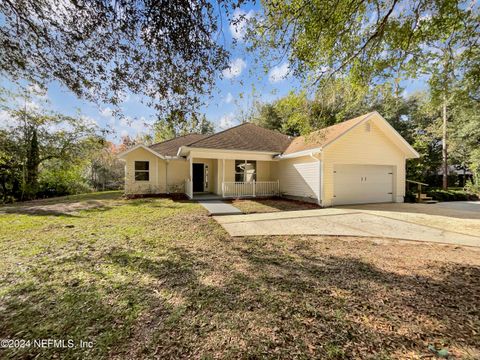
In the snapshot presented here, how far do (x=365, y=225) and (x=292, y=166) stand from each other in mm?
6180

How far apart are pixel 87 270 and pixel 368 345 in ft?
13.4

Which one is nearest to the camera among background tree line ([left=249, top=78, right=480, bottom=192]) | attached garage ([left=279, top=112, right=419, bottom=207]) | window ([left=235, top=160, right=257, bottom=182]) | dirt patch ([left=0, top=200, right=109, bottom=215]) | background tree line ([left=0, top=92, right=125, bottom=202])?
background tree line ([left=249, top=78, right=480, bottom=192])

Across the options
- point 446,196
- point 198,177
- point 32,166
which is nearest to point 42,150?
point 32,166

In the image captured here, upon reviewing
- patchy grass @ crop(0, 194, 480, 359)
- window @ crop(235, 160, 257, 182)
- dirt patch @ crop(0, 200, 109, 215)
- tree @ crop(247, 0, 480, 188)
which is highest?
tree @ crop(247, 0, 480, 188)

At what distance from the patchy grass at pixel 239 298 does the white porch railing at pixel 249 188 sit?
24.4 feet

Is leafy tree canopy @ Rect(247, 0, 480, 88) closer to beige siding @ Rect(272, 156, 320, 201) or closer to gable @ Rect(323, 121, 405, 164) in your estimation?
gable @ Rect(323, 121, 405, 164)

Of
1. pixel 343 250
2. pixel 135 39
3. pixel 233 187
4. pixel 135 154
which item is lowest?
pixel 343 250

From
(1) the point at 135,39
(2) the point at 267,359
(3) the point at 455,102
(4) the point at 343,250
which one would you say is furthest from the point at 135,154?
(3) the point at 455,102

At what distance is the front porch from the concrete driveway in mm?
4359

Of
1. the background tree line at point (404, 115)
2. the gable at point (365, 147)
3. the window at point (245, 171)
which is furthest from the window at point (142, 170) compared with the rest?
the gable at point (365, 147)

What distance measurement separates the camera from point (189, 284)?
121 inches

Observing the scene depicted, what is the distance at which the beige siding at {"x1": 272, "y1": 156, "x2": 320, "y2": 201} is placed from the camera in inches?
418

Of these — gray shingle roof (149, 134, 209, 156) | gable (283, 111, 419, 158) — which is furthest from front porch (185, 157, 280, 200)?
gable (283, 111, 419, 158)

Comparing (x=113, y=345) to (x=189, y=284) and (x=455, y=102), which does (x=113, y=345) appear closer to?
(x=189, y=284)
